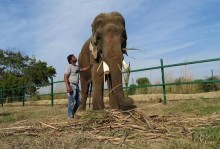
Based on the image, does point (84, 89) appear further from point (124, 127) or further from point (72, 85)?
point (124, 127)

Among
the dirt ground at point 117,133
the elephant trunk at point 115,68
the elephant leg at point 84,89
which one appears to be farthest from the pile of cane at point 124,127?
the elephant leg at point 84,89

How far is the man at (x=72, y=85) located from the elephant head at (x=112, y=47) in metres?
0.63

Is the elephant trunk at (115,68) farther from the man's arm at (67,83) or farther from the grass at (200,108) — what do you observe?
the grass at (200,108)

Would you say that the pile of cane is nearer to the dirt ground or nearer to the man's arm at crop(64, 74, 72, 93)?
the dirt ground

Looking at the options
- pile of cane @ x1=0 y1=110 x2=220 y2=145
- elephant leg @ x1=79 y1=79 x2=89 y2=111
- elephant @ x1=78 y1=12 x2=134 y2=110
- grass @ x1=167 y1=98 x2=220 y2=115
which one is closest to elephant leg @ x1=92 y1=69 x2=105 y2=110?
elephant @ x1=78 y1=12 x2=134 y2=110

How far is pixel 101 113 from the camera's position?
704 cm

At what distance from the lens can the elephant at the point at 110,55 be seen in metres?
8.15

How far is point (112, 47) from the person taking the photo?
8.66 meters

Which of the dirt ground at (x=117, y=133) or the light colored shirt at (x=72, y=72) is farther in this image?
the light colored shirt at (x=72, y=72)

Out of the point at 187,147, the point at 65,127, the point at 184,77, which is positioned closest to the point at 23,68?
the point at 184,77

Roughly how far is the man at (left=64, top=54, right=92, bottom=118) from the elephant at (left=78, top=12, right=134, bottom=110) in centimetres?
47

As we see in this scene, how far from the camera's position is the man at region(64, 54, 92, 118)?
32.1ft

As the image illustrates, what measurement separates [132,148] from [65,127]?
221 centimetres

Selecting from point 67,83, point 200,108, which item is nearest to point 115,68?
point 67,83
